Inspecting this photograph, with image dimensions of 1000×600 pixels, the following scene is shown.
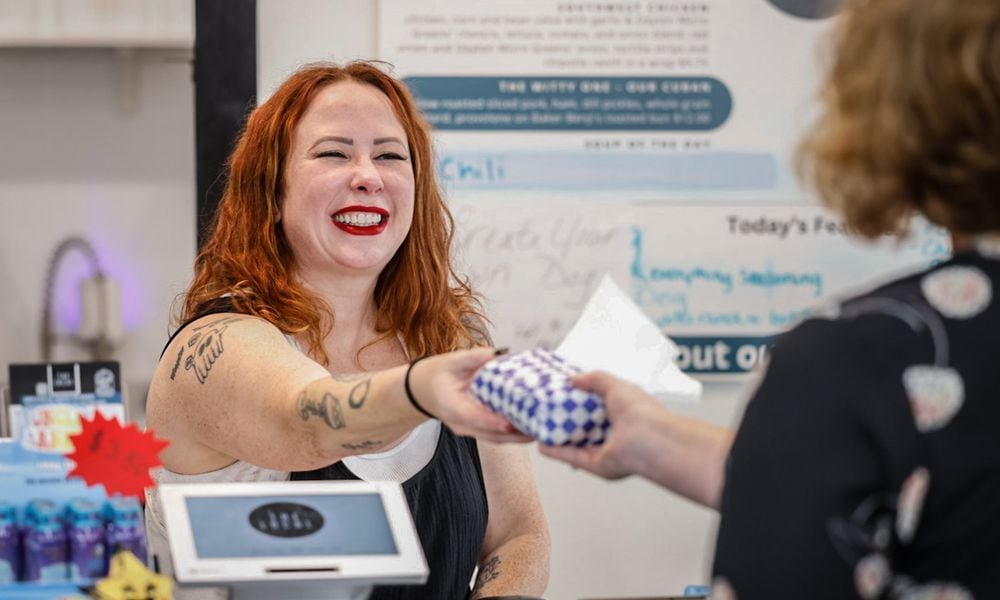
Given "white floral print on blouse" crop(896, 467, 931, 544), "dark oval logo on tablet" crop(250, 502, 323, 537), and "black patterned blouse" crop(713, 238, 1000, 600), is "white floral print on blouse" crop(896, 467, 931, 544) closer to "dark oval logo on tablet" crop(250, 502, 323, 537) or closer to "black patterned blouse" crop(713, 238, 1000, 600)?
"black patterned blouse" crop(713, 238, 1000, 600)

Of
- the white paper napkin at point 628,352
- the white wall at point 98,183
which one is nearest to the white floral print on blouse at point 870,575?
the white paper napkin at point 628,352

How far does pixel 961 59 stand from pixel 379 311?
1.58m

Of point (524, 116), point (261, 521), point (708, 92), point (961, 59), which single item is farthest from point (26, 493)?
point (708, 92)

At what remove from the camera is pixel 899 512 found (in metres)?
1.00

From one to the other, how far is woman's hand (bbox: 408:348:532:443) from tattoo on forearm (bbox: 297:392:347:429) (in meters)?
0.14

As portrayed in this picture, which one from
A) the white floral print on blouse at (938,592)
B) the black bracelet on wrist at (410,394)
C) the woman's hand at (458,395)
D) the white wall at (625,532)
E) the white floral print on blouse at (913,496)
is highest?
the white floral print on blouse at (913,496)

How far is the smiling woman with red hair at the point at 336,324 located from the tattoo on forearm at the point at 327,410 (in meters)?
0.04

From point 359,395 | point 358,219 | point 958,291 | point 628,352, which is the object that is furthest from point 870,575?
point 358,219

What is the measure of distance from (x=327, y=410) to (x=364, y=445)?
0.26ft

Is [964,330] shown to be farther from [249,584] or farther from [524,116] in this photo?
[524,116]

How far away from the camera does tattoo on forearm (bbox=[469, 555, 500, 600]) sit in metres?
2.26

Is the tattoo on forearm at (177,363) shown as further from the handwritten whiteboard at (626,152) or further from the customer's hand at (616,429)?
the handwritten whiteboard at (626,152)

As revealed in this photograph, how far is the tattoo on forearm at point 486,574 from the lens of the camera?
2260 millimetres

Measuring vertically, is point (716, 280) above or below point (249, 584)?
below
